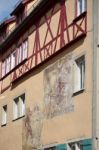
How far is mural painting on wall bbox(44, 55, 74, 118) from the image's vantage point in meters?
24.7

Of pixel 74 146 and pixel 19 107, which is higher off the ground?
pixel 19 107

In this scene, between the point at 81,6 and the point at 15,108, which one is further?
the point at 15,108

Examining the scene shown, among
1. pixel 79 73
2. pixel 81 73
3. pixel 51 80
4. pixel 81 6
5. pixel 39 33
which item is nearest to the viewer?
pixel 81 73

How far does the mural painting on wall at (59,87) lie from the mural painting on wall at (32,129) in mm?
1523

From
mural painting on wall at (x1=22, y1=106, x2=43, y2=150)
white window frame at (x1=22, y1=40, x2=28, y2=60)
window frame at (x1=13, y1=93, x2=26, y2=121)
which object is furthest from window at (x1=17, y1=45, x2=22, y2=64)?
mural painting on wall at (x1=22, y1=106, x2=43, y2=150)

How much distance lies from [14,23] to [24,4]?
4674 mm

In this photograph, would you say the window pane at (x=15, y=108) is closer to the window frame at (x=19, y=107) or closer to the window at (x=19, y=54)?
the window frame at (x=19, y=107)

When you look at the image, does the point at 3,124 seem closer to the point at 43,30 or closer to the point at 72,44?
the point at 43,30

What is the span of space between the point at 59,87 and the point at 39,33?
5238 mm

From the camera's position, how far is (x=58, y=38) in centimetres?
2667

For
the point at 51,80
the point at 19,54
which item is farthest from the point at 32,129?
the point at 19,54

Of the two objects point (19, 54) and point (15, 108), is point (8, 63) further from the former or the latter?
point (15, 108)

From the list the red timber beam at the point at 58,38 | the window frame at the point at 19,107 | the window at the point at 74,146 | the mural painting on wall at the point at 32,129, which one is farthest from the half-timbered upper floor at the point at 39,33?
the window at the point at 74,146

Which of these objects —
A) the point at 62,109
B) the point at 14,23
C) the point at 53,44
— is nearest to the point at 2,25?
the point at 14,23
